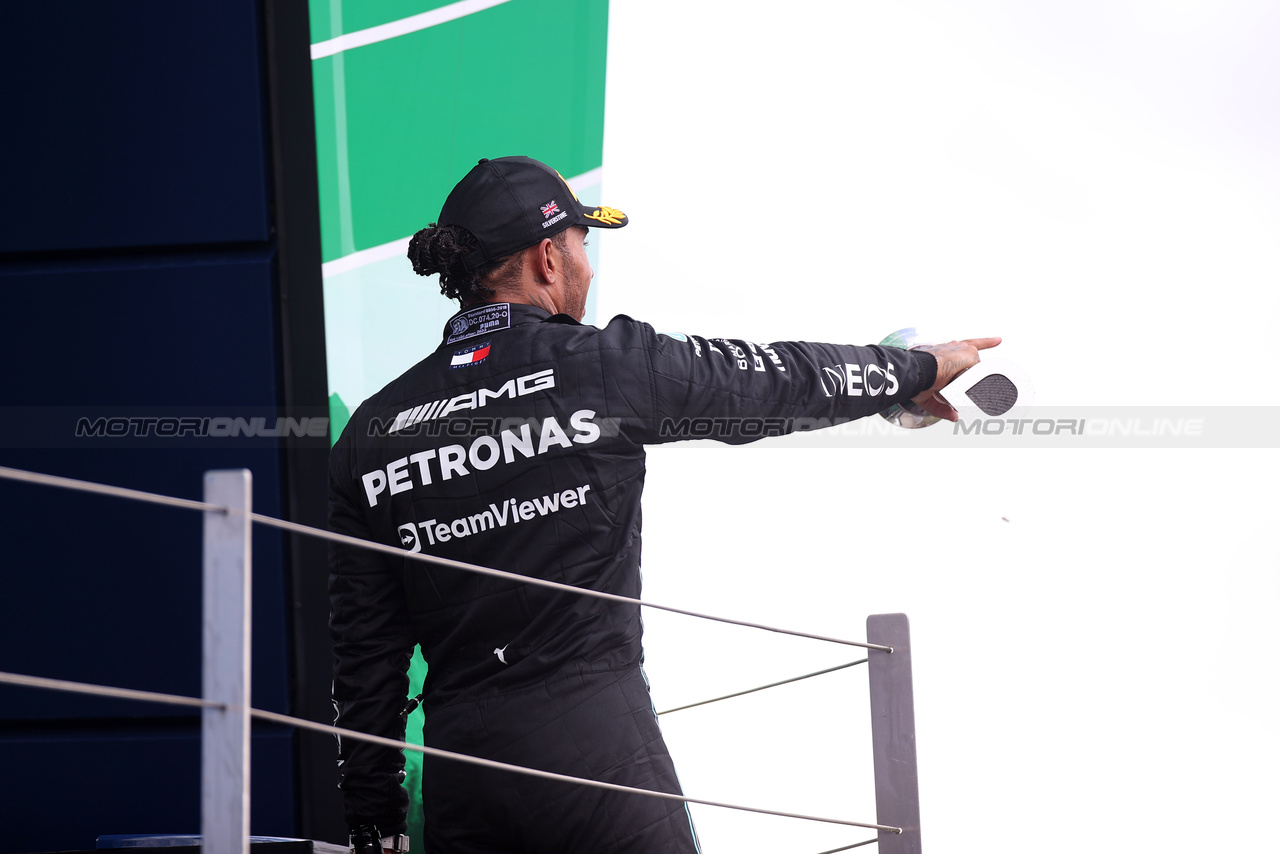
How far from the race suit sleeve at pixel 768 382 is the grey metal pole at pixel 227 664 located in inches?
26.8

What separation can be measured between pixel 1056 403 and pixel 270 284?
1793mm

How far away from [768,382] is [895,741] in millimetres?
547

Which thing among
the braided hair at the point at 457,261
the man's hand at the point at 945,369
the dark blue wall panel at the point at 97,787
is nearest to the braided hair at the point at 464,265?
the braided hair at the point at 457,261

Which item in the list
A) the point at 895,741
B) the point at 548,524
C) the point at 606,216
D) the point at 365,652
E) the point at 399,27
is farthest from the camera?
the point at 399,27

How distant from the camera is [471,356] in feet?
4.95

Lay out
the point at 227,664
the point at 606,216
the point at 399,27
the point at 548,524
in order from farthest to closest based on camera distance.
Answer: the point at 399,27 → the point at 606,216 → the point at 548,524 → the point at 227,664

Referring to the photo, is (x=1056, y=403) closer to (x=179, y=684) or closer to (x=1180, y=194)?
(x=1180, y=194)

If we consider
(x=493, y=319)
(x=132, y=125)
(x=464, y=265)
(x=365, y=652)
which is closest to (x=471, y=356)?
(x=493, y=319)

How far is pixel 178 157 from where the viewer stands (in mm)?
2236

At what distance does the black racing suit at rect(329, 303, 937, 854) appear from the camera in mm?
1411

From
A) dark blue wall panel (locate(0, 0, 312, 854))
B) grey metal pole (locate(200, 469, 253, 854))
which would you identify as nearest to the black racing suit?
grey metal pole (locate(200, 469, 253, 854))

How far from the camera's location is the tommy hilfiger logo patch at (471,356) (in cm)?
150

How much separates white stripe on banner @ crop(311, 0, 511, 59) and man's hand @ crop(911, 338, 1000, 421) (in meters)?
1.26

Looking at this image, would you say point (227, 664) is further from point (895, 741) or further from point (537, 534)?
point (895, 741)
